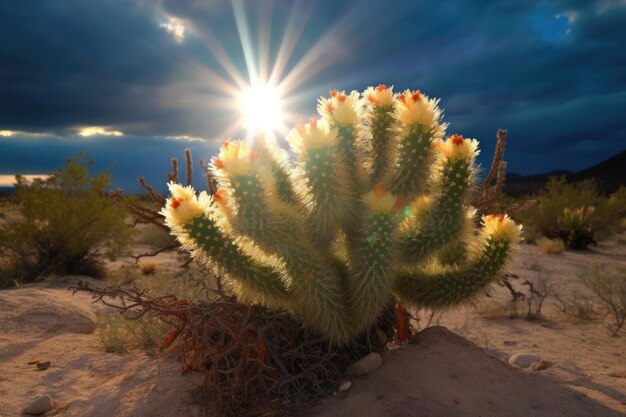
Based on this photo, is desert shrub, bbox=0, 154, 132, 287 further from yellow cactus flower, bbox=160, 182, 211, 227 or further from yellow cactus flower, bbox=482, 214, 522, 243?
yellow cactus flower, bbox=482, 214, 522, 243

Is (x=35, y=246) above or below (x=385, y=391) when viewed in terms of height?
above

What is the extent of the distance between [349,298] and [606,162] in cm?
6242

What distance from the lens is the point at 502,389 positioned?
12.7 feet

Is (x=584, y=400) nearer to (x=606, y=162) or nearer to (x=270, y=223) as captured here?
(x=270, y=223)

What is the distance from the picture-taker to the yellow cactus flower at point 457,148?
3791mm

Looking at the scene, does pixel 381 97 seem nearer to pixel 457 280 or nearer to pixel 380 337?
pixel 457 280

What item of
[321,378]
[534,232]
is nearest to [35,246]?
[321,378]

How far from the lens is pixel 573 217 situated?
53.4ft

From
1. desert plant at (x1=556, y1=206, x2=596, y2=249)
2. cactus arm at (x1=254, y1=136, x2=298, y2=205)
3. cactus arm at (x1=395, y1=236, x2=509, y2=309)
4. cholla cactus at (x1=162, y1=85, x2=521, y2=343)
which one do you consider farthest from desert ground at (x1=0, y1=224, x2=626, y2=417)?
desert plant at (x1=556, y1=206, x2=596, y2=249)

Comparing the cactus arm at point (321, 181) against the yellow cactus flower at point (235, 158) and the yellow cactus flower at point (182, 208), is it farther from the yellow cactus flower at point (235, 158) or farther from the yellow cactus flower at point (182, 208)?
the yellow cactus flower at point (182, 208)

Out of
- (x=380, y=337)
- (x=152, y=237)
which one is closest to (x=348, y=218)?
(x=380, y=337)

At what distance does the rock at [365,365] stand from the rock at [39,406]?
228 centimetres

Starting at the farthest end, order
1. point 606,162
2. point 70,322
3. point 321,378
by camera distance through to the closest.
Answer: point 606,162, point 70,322, point 321,378

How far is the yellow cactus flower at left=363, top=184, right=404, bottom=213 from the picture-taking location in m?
3.49
